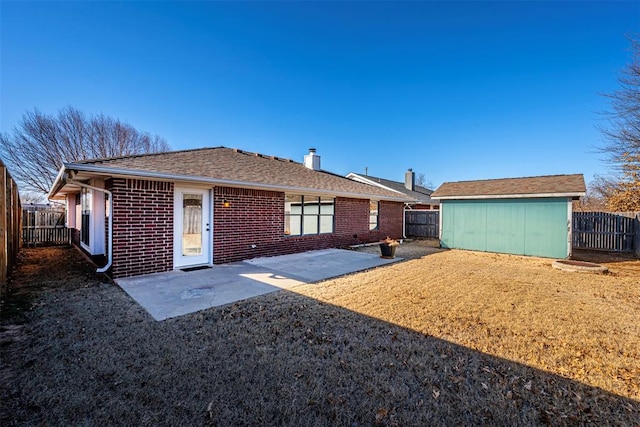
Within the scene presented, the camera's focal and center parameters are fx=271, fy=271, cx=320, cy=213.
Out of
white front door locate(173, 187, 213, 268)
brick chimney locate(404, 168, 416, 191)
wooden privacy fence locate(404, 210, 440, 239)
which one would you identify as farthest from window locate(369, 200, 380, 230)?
brick chimney locate(404, 168, 416, 191)

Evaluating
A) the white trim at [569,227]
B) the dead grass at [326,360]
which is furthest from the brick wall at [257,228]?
the white trim at [569,227]

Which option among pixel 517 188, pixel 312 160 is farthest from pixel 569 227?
pixel 312 160

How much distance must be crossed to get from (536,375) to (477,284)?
3.80 metres

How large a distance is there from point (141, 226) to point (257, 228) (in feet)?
10.5

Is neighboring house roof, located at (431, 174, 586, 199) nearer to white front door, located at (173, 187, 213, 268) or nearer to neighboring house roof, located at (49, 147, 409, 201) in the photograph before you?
neighboring house roof, located at (49, 147, 409, 201)

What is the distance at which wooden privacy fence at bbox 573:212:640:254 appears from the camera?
11.2 m

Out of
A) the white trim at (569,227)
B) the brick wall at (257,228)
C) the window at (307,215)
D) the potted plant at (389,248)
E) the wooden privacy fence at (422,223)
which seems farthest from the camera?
the wooden privacy fence at (422,223)

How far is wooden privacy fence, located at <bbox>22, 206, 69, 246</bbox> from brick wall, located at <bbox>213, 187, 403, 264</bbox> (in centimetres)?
1049

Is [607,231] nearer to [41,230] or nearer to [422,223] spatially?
[422,223]

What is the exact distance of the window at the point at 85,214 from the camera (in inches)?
337

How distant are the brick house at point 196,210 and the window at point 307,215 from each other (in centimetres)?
4

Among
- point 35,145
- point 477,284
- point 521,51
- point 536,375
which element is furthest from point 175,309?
point 35,145

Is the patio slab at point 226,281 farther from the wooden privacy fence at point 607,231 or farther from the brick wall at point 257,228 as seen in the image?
the wooden privacy fence at point 607,231

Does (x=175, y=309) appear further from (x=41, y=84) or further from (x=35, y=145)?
(x=35, y=145)
